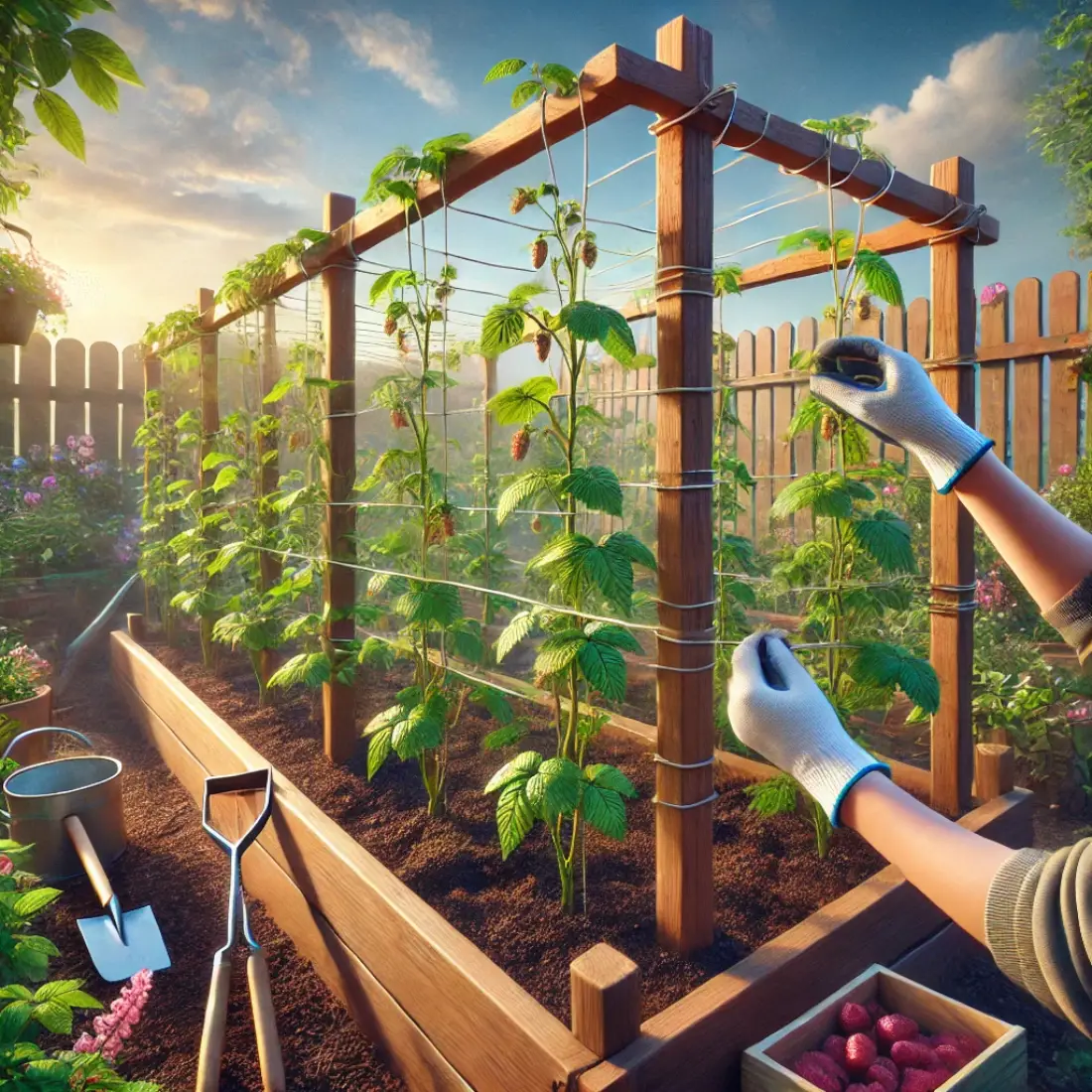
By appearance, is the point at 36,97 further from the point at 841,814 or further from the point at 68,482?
the point at 68,482

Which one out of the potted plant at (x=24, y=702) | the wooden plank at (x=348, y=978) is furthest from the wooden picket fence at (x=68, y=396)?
the wooden plank at (x=348, y=978)

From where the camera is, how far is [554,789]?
1.54m

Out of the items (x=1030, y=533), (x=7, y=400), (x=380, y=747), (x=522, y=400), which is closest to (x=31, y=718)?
(x=380, y=747)

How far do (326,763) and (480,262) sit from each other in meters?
1.67

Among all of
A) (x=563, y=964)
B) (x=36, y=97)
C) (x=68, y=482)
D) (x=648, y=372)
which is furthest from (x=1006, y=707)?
(x=68, y=482)

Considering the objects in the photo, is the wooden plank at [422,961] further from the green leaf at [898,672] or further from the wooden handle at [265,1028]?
the green leaf at [898,672]

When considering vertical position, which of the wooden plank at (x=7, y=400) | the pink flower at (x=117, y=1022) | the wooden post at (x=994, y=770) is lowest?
the pink flower at (x=117, y=1022)

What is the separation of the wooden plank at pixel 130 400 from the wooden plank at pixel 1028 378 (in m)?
6.54

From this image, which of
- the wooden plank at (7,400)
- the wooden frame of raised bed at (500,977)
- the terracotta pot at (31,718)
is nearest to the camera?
the wooden frame of raised bed at (500,977)

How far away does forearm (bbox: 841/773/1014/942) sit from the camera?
2.74 feet

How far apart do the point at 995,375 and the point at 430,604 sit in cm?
455

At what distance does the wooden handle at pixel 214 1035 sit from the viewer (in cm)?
137

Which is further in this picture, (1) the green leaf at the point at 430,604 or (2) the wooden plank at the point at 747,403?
(2) the wooden plank at the point at 747,403

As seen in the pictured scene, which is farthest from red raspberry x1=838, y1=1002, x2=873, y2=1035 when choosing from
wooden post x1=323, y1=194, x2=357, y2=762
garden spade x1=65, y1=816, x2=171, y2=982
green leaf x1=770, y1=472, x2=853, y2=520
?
wooden post x1=323, y1=194, x2=357, y2=762
